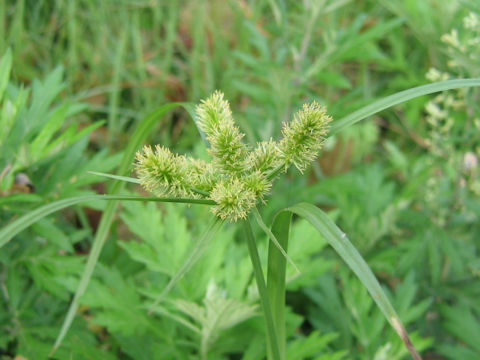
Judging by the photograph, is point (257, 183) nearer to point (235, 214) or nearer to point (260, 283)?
point (235, 214)

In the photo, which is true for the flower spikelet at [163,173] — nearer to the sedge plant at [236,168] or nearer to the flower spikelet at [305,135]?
the sedge plant at [236,168]

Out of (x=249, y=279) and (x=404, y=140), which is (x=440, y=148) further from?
(x=404, y=140)

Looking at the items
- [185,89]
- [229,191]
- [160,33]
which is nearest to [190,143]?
[185,89]

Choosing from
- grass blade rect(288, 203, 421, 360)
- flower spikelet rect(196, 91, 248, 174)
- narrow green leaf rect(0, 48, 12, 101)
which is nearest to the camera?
grass blade rect(288, 203, 421, 360)

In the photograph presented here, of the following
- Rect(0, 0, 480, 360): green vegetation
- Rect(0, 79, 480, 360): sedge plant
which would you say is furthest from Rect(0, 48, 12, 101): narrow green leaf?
Rect(0, 79, 480, 360): sedge plant

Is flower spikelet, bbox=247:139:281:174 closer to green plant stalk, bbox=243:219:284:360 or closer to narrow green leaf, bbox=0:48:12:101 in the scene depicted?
green plant stalk, bbox=243:219:284:360

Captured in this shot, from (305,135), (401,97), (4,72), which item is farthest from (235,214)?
(4,72)

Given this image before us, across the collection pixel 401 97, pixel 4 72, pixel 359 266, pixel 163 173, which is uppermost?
pixel 4 72
